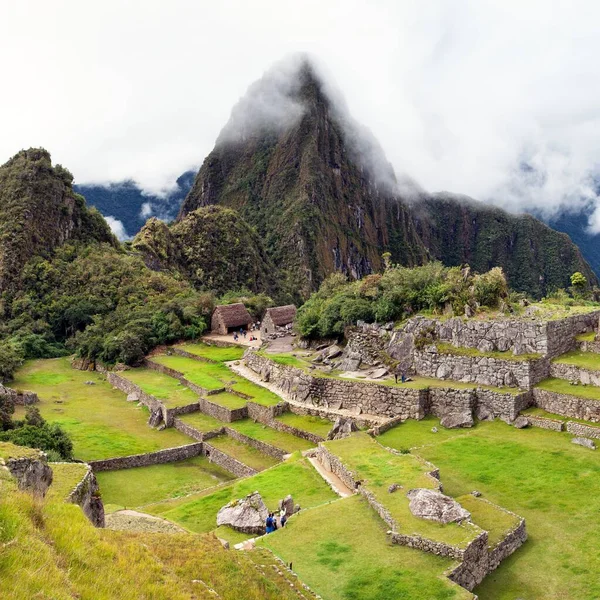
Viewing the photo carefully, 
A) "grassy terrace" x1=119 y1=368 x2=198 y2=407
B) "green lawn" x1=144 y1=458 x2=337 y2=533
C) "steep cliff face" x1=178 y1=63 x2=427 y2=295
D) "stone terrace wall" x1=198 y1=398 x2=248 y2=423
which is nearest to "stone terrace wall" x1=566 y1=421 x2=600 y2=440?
"green lawn" x1=144 y1=458 x2=337 y2=533

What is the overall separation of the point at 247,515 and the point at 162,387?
18935 mm

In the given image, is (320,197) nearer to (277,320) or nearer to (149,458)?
(277,320)

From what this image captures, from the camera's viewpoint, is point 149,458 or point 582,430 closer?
point 582,430

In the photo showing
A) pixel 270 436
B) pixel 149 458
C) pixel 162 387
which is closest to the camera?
pixel 149 458

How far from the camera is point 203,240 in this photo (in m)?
73.4

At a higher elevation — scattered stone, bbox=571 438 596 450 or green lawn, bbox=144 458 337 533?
scattered stone, bbox=571 438 596 450

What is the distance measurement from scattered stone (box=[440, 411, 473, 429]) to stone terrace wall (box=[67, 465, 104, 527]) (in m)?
11.7

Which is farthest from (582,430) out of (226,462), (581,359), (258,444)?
(226,462)

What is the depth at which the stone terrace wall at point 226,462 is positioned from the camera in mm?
19359

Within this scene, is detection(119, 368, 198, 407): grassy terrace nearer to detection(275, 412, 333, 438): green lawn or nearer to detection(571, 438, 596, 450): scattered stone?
detection(275, 412, 333, 438): green lawn

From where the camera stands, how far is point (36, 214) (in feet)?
189

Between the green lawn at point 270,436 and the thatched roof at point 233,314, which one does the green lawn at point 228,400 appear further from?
the thatched roof at point 233,314

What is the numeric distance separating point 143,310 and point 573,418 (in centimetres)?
3363

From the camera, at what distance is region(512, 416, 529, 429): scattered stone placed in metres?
17.8
